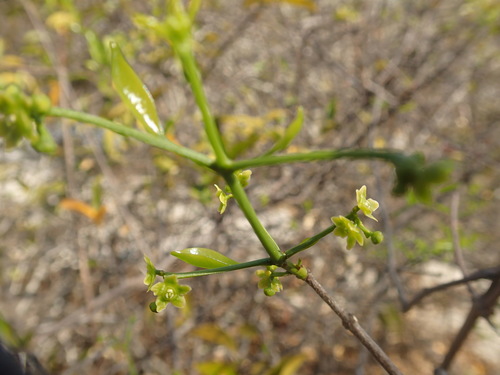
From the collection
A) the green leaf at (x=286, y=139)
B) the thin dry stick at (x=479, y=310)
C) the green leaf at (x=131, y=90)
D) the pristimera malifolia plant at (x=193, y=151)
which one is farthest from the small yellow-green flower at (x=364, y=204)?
the thin dry stick at (x=479, y=310)

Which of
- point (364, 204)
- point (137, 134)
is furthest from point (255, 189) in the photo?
point (137, 134)

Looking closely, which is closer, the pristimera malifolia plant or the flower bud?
the pristimera malifolia plant

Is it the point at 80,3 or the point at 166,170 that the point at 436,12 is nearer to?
the point at 166,170

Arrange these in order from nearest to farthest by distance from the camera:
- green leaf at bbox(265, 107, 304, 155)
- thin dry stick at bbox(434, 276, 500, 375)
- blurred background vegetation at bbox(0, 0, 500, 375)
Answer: green leaf at bbox(265, 107, 304, 155) < thin dry stick at bbox(434, 276, 500, 375) < blurred background vegetation at bbox(0, 0, 500, 375)

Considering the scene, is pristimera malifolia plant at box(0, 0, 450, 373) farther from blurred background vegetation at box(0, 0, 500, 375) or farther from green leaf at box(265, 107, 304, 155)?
blurred background vegetation at box(0, 0, 500, 375)

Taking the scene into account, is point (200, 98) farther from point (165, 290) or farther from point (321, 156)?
point (165, 290)

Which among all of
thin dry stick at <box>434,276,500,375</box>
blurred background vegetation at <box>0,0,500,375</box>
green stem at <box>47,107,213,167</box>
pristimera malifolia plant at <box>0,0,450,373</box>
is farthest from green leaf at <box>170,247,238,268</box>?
blurred background vegetation at <box>0,0,500,375</box>

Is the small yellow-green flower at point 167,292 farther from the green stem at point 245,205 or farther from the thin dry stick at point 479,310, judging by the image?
the thin dry stick at point 479,310

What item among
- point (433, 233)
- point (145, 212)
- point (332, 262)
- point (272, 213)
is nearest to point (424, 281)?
point (433, 233)
